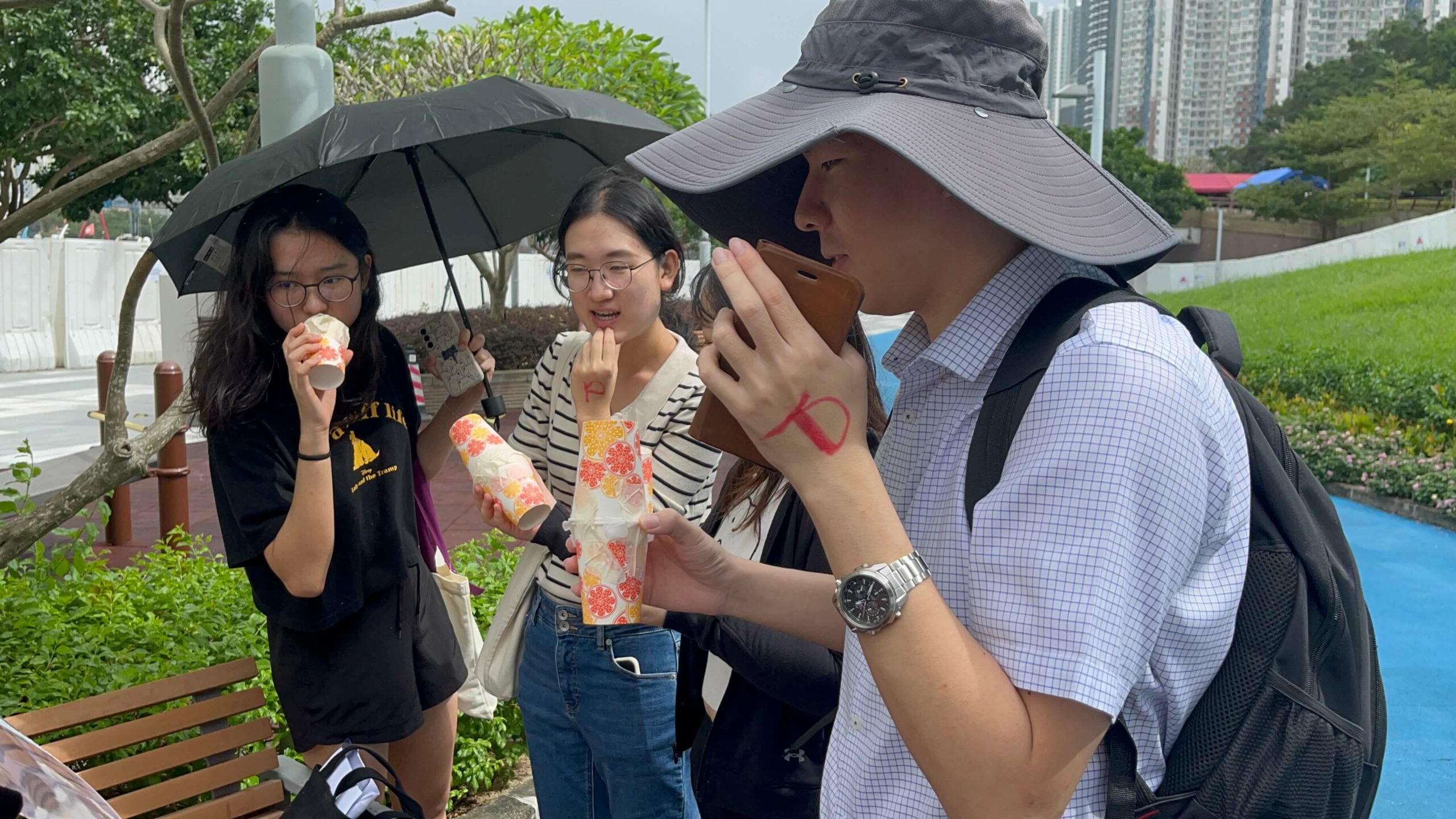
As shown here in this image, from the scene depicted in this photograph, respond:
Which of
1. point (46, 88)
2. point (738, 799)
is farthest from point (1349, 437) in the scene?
point (46, 88)

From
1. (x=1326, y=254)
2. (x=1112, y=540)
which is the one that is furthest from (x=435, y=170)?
(x=1326, y=254)

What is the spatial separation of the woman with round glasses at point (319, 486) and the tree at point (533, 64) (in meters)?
11.0

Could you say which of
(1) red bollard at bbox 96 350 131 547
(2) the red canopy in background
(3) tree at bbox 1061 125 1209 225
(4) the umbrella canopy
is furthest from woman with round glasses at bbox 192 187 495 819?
(2) the red canopy in background

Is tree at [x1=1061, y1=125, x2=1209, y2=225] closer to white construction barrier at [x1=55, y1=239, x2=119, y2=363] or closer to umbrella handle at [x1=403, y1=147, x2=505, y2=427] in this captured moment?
white construction barrier at [x1=55, y1=239, x2=119, y2=363]

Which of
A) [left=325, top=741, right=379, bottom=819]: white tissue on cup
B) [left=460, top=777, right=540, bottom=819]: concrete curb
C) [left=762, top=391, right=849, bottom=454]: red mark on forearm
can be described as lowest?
[left=460, top=777, right=540, bottom=819]: concrete curb

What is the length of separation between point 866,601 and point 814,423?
7.0 inches

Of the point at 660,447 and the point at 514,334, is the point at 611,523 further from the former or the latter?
Answer: the point at 514,334

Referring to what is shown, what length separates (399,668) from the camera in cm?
246

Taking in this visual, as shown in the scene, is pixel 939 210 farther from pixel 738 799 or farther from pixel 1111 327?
pixel 738 799

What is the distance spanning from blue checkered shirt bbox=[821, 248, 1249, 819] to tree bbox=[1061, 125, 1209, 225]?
42.0 metres

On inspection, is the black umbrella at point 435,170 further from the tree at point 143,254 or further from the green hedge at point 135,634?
the green hedge at point 135,634

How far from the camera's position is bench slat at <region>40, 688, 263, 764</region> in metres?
2.42

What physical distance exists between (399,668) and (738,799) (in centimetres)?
90

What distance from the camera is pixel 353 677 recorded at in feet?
7.88
